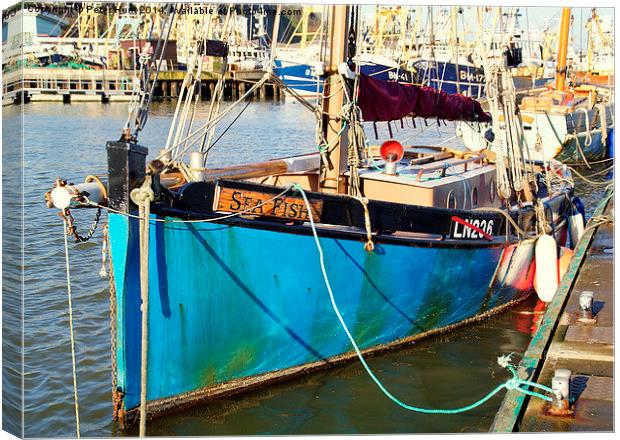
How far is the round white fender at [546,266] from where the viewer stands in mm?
11711

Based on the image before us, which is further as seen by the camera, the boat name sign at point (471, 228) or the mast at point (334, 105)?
the boat name sign at point (471, 228)

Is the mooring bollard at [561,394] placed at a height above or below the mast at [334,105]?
below

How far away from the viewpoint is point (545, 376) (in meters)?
7.21

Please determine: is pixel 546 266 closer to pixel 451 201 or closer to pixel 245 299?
pixel 451 201

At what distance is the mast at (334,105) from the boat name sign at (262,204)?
1.51 meters

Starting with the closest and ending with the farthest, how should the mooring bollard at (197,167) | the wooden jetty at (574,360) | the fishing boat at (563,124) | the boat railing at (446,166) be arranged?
the wooden jetty at (574,360)
the mooring bollard at (197,167)
the boat railing at (446,166)
the fishing boat at (563,124)

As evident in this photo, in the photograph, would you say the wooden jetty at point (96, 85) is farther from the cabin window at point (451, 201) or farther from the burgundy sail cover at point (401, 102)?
the cabin window at point (451, 201)

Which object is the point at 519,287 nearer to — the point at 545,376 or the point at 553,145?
the point at 545,376

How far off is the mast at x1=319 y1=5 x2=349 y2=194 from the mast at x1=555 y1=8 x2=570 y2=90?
16.8 metres

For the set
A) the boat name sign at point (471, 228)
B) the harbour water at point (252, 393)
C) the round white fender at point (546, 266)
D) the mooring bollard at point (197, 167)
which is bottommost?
the harbour water at point (252, 393)

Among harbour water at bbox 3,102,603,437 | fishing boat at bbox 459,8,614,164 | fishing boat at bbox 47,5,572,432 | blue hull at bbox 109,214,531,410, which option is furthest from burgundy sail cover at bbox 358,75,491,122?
fishing boat at bbox 459,8,614,164

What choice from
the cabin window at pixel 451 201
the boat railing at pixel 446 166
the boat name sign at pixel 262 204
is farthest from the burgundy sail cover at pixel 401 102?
the boat name sign at pixel 262 204

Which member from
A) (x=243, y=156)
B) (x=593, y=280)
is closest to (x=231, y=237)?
(x=593, y=280)

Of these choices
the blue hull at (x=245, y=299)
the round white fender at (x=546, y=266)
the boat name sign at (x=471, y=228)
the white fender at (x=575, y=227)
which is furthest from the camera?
the white fender at (x=575, y=227)
